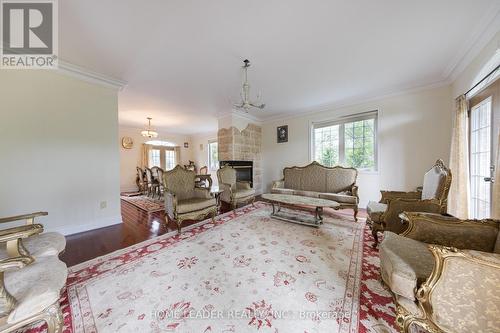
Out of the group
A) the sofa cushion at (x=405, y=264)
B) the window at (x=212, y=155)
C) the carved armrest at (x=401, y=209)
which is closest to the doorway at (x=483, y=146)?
the carved armrest at (x=401, y=209)

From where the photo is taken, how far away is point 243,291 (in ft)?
4.77

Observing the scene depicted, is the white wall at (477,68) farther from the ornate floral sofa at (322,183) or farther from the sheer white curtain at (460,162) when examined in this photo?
the ornate floral sofa at (322,183)

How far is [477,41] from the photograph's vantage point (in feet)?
6.81

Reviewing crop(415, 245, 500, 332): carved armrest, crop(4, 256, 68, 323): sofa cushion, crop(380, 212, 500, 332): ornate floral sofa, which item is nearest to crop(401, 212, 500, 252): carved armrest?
crop(380, 212, 500, 332): ornate floral sofa

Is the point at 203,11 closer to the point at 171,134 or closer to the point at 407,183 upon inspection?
the point at 407,183

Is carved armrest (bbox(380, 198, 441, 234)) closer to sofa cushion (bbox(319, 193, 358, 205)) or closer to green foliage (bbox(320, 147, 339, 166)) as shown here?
sofa cushion (bbox(319, 193, 358, 205))

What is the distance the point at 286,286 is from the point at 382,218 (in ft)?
4.83

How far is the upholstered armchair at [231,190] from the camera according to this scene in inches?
154

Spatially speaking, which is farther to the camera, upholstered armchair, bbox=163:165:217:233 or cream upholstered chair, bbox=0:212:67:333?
upholstered armchair, bbox=163:165:217:233

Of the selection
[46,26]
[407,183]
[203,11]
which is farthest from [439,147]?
[46,26]

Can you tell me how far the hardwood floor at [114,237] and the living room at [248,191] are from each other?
4cm

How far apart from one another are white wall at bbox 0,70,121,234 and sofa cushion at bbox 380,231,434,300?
12.8ft

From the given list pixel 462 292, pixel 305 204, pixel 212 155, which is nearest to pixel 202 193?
pixel 305 204

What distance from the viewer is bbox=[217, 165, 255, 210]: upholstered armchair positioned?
154 inches
